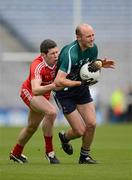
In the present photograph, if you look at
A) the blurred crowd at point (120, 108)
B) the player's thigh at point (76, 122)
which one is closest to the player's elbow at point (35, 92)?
the player's thigh at point (76, 122)

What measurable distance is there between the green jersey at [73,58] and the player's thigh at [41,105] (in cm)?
58

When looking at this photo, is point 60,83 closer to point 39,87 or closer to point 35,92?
point 39,87

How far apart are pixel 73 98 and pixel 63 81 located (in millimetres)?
836

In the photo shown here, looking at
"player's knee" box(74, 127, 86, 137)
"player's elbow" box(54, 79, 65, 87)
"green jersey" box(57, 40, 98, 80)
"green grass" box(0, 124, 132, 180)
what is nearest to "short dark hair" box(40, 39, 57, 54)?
"green jersey" box(57, 40, 98, 80)

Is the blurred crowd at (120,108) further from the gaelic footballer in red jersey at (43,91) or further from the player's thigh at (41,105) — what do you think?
the player's thigh at (41,105)

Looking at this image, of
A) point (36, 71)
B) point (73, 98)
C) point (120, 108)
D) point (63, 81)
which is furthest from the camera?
point (120, 108)

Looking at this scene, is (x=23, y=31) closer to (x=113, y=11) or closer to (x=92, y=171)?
(x=113, y=11)

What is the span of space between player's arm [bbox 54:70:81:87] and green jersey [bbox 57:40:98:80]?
0.24 ft

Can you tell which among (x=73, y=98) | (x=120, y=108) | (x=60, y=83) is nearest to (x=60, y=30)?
(x=120, y=108)

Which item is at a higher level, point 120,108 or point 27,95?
point 27,95

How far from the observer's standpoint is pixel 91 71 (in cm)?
1173

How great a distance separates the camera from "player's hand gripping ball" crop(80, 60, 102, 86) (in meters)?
11.7

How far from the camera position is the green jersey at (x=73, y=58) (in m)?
11.8

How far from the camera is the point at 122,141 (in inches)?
793
